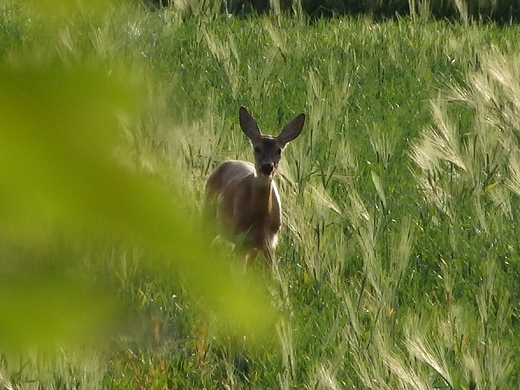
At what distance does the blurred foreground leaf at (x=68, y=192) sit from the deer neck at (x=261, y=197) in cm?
488

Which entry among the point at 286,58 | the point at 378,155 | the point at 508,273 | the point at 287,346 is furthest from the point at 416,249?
the point at 286,58

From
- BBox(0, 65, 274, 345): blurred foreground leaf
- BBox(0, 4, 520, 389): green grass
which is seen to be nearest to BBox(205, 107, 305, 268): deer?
BBox(0, 4, 520, 389): green grass

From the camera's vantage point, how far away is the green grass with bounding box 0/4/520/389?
320 cm

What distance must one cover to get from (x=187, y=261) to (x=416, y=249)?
4.47m

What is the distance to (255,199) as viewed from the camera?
213 inches

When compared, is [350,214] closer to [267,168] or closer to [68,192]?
[267,168]

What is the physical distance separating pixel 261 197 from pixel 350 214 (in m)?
0.79

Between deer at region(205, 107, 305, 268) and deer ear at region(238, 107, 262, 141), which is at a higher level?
deer ear at region(238, 107, 262, 141)

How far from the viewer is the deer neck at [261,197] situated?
5395mm

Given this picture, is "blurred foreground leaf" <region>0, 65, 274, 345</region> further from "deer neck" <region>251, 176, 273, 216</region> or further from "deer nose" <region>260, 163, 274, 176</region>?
"deer neck" <region>251, 176, 273, 216</region>

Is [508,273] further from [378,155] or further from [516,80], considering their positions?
[516,80]

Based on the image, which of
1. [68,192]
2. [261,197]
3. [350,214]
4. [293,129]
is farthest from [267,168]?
[68,192]

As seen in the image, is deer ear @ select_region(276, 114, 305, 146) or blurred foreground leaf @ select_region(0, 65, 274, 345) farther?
deer ear @ select_region(276, 114, 305, 146)

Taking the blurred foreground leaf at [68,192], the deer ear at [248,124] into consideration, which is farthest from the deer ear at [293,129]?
the blurred foreground leaf at [68,192]
